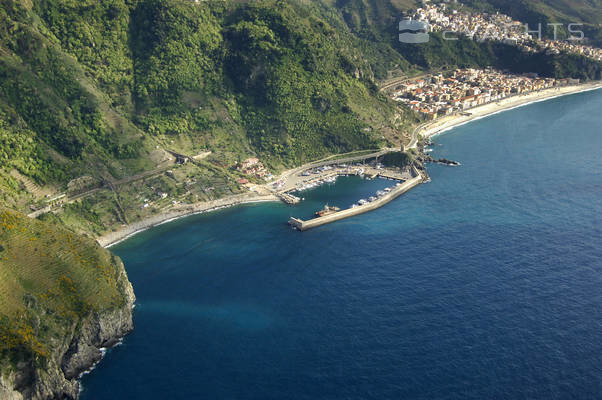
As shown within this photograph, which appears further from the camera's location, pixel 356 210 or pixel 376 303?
pixel 356 210

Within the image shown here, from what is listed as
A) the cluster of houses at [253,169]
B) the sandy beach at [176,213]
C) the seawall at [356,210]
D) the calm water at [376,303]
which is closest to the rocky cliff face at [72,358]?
the calm water at [376,303]

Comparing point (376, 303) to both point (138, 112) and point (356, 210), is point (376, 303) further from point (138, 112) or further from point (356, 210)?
point (138, 112)

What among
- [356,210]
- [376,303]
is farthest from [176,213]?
[376,303]

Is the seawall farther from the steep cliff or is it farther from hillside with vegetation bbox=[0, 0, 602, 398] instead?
the steep cliff

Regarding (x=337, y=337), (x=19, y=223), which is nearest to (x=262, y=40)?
(x=19, y=223)

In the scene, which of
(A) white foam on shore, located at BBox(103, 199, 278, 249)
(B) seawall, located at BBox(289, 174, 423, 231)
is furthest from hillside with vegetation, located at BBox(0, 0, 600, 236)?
(B) seawall, located at BBox(289, 174, 423, 231)

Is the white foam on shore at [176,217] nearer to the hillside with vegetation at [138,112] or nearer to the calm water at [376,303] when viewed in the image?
the calm water at [376,303]
